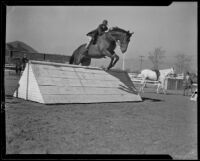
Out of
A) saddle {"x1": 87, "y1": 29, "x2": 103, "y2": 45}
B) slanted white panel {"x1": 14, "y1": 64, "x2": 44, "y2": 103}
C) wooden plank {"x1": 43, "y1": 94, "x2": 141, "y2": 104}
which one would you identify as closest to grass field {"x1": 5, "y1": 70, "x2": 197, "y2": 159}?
wooden plank {"x1": 43, "y1": 94, "x2": 141, "y2": 104}

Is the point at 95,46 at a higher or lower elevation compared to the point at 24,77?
higher

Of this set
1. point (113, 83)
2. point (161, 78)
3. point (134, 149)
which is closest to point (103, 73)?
point (113, 83)

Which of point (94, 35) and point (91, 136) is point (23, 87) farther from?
point (94, 35)

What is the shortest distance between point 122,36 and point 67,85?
3467mm

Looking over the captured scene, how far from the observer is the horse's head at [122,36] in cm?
875

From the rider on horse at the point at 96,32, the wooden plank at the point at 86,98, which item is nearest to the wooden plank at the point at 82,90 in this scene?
the wooden plank at the point at 86,98

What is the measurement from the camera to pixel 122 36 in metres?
8.86

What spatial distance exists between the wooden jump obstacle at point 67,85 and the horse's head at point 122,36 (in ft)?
4.47

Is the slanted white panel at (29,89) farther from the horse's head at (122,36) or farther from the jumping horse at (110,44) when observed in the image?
the horse's head at (122,36)

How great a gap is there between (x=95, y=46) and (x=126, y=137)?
7.23m

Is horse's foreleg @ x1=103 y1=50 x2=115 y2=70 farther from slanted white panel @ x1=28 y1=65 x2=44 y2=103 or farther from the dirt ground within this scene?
the dirt ground

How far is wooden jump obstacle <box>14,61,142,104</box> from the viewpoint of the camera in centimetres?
610
